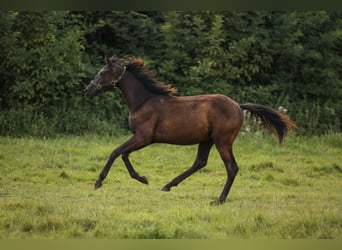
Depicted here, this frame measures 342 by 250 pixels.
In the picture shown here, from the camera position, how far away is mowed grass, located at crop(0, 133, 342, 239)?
5.47m

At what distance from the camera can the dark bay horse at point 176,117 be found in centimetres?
637

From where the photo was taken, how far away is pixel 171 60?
10.2 metres

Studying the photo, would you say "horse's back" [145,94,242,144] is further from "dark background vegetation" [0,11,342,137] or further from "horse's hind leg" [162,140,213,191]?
"dark background vegetation" [0,11,342,137]

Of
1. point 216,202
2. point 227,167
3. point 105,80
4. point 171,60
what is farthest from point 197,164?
point 171,60

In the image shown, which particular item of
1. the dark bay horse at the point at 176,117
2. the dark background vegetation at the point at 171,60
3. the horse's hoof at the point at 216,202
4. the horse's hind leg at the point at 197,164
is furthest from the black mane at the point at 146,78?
the dark background vegetation at the point at 171,60

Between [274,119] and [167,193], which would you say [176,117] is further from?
[274,119]

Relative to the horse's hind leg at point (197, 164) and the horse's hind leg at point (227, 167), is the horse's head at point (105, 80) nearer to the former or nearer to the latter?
the horse's hind leg at point (197, 164)

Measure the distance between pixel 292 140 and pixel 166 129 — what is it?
3413 mm

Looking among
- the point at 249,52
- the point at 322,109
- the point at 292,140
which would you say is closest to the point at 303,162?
the point at 292,140

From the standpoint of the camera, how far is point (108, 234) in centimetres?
535

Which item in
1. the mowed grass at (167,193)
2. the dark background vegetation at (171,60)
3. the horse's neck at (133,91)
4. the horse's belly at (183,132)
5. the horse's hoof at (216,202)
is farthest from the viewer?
the dark background vegetation at (171,60)

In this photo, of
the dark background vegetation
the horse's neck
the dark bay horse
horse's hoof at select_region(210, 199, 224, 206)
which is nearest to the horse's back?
the dark bay horse

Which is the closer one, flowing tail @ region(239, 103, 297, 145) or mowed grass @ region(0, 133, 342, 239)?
mowed grass @ region(0, 133, 342, 239)

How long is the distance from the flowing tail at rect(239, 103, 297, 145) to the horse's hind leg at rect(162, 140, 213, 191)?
0.52 metres
